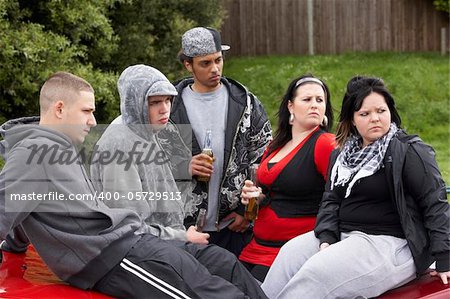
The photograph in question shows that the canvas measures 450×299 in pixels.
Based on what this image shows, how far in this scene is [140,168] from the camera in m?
4.04

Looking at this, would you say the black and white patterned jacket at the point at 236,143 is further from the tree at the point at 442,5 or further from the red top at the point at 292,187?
the tree at the point at 442,5

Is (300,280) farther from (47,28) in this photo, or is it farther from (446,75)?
(446,75)

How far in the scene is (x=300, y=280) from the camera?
12.7 feet

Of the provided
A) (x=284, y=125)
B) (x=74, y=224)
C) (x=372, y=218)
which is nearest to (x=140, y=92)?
(x=74, y=224)

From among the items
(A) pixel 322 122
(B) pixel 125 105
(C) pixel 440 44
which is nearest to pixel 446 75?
(C) pixel 440 44

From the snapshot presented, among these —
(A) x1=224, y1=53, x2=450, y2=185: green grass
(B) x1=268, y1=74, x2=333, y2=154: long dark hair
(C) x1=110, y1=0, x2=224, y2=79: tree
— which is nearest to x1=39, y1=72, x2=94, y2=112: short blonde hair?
(B) x1=268, y1=74, x2=333, y2=154: long dark hair

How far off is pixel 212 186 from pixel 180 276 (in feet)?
4.85

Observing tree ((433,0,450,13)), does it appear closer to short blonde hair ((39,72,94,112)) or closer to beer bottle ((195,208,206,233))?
beer bottle ((195,208,206,233))

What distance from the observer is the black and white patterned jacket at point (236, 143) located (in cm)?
493

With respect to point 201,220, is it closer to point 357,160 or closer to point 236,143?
point 236,143

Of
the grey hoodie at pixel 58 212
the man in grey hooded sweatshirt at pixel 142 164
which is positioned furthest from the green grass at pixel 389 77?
the grey hoodie at pixel 58 212

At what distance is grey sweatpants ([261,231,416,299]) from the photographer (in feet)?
12.5

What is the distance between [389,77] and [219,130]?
9.93 m

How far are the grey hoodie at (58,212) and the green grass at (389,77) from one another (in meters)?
8.54
